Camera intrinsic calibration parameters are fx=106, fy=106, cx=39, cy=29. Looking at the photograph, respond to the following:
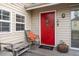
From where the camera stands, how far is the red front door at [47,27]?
2.87 meters

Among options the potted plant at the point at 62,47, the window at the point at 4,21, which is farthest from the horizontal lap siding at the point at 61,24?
the window at the point at 4,21

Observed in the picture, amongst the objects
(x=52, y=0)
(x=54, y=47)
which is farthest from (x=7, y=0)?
(x=54, y=47)

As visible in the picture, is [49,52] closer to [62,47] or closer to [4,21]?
[62,47]

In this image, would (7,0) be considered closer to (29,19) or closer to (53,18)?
(29,19)

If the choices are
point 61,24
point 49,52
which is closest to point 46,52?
point 49,52

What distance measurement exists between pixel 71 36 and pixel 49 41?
0.61m

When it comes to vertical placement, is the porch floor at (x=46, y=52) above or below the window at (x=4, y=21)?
below

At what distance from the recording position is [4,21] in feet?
8.16

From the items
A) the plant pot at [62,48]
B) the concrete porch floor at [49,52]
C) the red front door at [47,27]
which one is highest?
the red front door at [47,27]

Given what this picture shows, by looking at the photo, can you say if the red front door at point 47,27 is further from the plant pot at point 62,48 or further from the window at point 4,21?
the window at point 4,21

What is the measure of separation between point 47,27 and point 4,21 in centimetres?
111

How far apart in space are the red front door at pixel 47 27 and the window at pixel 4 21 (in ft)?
2.89

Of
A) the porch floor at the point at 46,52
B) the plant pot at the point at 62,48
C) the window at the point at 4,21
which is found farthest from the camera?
the plant pot at the point at 62,48

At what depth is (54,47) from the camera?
2.92 m
